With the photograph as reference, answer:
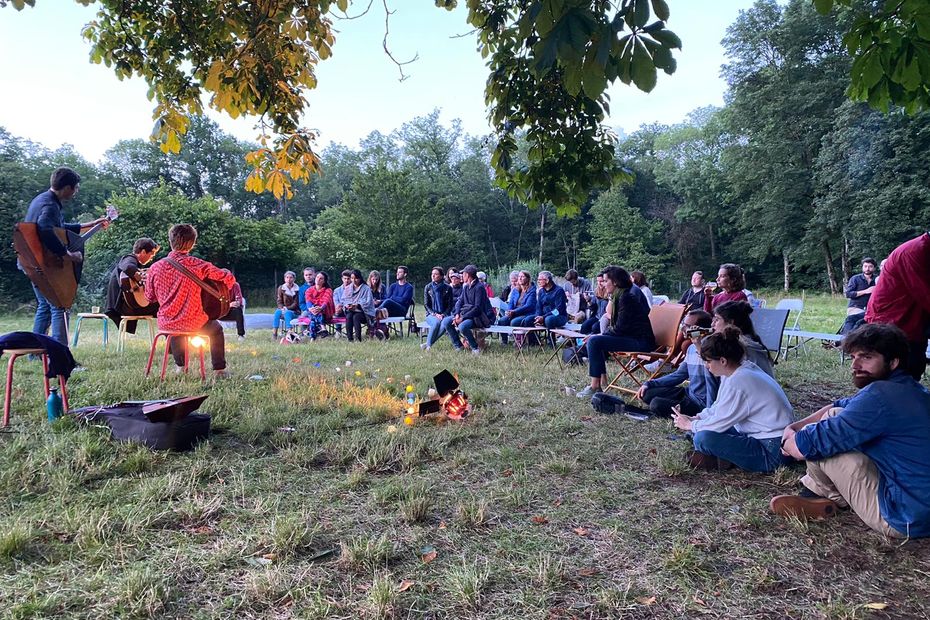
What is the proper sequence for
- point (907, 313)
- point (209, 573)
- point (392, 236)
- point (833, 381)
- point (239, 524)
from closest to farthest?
1. point (209, 573)
2. point (239, 524)
3. point (907, 313)
4. point (833, 381)
5. point (392, 236)

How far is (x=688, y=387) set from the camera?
5129 mm

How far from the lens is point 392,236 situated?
30.8m

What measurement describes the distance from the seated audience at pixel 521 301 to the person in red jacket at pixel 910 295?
6.50 meters

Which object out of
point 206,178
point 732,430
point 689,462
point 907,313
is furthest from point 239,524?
point 206,178

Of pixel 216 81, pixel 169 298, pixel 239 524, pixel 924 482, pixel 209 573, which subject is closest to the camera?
pixel 209 573

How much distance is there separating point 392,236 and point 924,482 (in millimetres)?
29642

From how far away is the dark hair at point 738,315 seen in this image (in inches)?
164

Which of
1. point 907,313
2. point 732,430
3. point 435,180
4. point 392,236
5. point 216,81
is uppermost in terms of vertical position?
point 435,180

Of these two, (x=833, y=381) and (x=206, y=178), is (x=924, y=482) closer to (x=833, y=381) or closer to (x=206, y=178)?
(x=833, y=381)

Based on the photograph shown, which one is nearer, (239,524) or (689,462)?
(239,524)

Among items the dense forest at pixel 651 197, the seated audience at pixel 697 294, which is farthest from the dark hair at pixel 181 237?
the dense forest at pixel 651 197

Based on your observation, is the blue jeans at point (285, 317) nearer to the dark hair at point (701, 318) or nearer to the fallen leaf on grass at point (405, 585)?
the dark hair at point (701, 318)

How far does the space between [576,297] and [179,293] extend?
272 inches

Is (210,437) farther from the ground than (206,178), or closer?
closer
